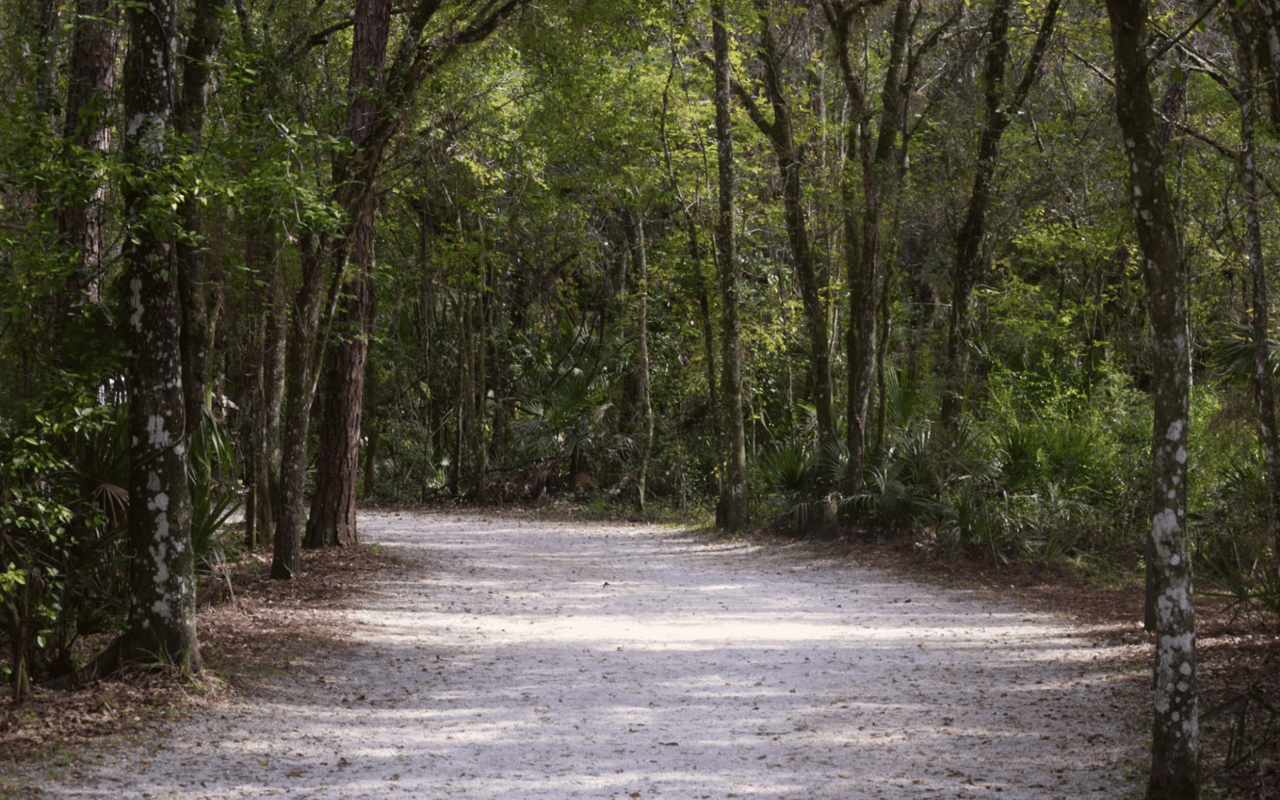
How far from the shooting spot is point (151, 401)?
22.7 ft

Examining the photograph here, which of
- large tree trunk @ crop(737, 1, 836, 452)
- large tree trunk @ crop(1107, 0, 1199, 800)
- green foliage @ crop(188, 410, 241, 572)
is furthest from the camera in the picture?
large tree trunk @ crop(737, 1, 836, 452)

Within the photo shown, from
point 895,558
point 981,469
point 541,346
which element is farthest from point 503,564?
point 541,346

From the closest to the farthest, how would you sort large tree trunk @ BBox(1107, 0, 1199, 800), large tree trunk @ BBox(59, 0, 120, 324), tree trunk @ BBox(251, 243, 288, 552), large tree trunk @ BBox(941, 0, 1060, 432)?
large tree trunk @ BBox(1107, 0, 1199, 800) < large tree trunk @ BBox(59, 0, 120, 324) < tree trunk @ BBox(251, 243, 288, 552) < large tree trunk @ BBox(941, 0, 1060, 432)

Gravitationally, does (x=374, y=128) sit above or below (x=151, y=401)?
above

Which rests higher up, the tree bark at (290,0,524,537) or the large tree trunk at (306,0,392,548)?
the tree bark at (290,0,524,537)

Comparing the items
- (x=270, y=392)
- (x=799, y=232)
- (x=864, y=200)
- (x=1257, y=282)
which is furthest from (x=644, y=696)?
(x=799, y=232)

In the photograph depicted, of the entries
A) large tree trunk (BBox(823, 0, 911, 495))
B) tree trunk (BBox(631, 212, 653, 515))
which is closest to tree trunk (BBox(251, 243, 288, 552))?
large tree trunk (BBox(823, 0, 911, 495))

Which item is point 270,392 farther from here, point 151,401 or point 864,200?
point 864,200

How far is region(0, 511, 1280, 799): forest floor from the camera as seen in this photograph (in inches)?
221

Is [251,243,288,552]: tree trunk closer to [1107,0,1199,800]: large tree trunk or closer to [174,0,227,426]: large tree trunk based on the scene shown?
[174,0,227,426]: large tree trunk

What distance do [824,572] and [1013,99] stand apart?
7.46 m

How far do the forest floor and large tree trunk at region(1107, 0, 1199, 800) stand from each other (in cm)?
46

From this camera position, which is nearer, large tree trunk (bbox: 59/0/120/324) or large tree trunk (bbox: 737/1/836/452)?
large tree trunk (bbox: 59/0/120/324)

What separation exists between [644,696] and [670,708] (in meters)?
0.38
